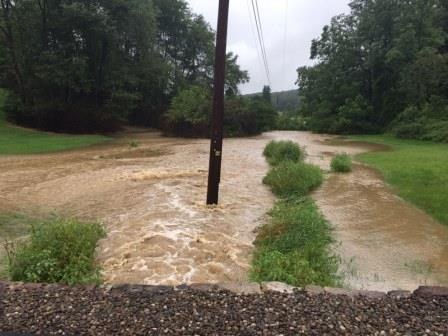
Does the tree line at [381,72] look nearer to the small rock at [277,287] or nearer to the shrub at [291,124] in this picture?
the shrub at [291,124]

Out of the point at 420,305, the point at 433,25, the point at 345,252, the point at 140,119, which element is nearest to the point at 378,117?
the point at 433,25

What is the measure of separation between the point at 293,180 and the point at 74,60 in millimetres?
20207

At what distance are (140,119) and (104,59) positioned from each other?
36.5ft

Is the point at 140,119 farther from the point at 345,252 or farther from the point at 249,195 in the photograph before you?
the point at 345,252

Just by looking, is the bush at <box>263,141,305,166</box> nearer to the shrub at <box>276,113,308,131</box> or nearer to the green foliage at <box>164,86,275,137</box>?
the green foliage at <box>164,86,275,137</box>

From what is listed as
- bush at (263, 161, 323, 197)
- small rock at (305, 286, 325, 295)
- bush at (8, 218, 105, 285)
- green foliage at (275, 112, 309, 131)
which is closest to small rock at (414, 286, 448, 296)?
small rock at (305, 286, 325, 295)

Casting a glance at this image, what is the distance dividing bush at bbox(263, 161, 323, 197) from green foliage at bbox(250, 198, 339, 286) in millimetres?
2192

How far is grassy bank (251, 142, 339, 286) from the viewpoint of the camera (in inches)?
172

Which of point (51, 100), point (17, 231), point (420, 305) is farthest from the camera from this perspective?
point (51, 100)

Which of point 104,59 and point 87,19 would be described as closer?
point 87,19

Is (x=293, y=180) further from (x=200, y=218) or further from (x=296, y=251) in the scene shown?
(x=296, y=251)

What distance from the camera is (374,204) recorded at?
888cm

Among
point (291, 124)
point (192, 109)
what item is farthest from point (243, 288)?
point (291, 124)

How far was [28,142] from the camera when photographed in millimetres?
20016
